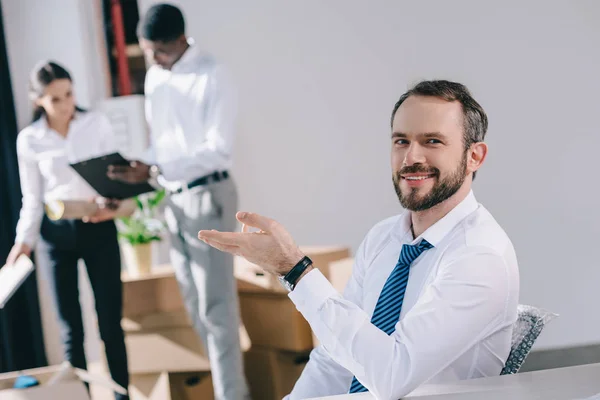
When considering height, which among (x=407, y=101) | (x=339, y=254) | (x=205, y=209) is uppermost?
(x=407, y=101)

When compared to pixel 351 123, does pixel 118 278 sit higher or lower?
lower

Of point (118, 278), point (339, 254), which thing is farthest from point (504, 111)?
point (118, 278)

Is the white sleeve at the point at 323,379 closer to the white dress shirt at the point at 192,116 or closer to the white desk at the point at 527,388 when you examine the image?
the white desk at the point at 527,388

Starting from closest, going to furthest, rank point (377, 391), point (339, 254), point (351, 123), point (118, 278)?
point (377, 391) → point (118, 278) → point (339, 254) → point (351, 123)

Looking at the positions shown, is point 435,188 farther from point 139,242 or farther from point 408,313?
point 139,242

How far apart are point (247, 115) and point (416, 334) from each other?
2.70 m

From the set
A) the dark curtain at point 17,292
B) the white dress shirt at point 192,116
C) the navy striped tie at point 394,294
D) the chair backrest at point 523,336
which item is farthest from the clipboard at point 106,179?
the chair backrest at point 523,336

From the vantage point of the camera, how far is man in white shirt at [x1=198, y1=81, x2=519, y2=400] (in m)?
1.20

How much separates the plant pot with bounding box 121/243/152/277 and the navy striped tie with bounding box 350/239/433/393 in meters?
1.93

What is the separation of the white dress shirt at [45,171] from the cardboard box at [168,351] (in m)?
0.61

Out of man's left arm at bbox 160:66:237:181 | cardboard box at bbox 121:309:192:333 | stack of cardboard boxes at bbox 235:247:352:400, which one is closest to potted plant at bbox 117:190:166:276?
cardboard box at bbox 121:309:192:333

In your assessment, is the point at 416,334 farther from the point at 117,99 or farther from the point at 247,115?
the point at 117,99

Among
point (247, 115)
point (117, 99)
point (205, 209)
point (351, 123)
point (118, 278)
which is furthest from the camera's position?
point (117, 99)

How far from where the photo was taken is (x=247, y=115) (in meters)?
3.77
